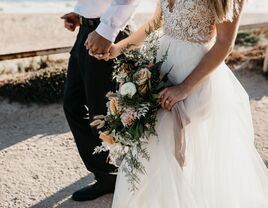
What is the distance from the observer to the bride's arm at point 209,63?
→ 212 centimetres

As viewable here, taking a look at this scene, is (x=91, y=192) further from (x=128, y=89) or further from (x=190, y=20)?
(x=190, y=20)

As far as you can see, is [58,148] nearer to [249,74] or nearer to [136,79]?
[136,79]

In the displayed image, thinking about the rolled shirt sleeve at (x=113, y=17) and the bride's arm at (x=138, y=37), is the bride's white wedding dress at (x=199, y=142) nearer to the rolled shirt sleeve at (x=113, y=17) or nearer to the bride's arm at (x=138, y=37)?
the bride's arm at (x=138, y=37)

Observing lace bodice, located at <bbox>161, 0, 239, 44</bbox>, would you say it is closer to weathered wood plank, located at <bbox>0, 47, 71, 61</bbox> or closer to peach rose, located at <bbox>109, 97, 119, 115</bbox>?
peach rose, located at <bbox>109, 97, 119, 115</bbox>

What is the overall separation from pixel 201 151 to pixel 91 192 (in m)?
1.04

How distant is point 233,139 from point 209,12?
0.88 meters

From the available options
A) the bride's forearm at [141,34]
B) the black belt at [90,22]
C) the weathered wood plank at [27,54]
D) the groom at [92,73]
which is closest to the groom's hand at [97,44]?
the groom at [92,73]

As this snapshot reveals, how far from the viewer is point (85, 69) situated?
2.82 meters

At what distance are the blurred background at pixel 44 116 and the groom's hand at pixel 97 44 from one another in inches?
19.4

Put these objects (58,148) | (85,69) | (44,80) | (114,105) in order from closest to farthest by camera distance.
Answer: (114,105) < (85,69) < (58,148) < (44,80)

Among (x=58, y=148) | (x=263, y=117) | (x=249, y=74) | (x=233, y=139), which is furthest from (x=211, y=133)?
(x=249, y=74)

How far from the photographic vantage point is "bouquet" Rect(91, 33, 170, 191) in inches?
88.7

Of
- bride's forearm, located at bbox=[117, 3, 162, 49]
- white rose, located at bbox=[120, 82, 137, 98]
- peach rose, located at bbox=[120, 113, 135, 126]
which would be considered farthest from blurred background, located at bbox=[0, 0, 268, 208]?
peach rose, located at bbox=[120, 113, 135, 126]

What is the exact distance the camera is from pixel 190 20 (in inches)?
87.7
